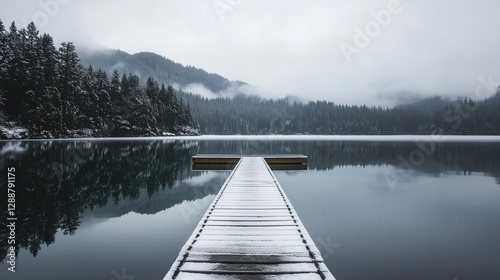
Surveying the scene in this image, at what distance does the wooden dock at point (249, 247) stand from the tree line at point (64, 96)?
6439cm

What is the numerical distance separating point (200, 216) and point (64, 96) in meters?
69.8

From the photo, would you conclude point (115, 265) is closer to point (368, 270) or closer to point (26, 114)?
point (368, 270)

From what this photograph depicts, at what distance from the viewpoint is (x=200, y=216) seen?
14180 millimetres

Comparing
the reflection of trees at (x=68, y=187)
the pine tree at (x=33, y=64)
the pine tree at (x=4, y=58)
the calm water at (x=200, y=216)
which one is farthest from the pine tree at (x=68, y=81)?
the calm water at (x=200, y=216)

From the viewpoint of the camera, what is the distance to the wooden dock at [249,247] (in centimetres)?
489

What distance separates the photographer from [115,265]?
811 cm

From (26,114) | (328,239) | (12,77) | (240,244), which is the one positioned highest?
(12,77)

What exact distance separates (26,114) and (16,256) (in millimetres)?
62008

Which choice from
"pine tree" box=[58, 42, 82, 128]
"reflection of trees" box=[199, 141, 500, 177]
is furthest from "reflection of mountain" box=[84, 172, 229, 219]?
"pine tree" box=[58, 42, 82, 128]

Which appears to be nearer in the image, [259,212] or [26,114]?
[259,212]

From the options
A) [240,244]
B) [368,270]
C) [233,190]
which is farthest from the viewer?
[233,190]

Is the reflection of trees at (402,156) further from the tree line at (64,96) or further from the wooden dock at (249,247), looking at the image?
the tree line at (64,96)

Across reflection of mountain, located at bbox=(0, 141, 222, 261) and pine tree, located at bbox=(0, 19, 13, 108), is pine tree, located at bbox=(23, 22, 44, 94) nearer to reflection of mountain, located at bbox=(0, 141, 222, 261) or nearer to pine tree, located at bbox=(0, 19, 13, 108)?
pine tree, located at bbox=(0, 19, 13, 108)

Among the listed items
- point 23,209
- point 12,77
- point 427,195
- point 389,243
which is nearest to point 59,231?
point 23,209
